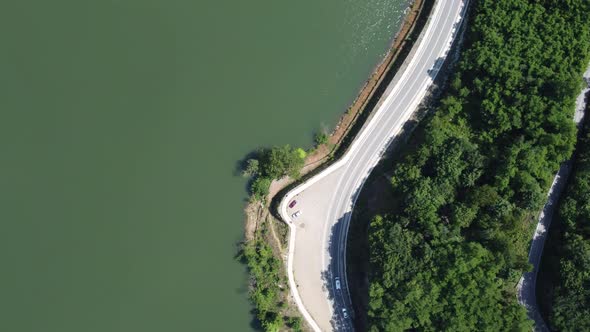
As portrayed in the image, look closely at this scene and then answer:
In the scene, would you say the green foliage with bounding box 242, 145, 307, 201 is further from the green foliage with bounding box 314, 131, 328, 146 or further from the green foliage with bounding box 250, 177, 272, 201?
the green foliage with bounding box 314, 131, 328, 146

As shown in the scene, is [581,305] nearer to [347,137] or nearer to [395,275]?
[395,275]

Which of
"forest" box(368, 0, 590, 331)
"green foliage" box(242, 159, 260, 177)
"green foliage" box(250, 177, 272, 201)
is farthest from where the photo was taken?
"green foliage" box(250, 177, 272, 201)

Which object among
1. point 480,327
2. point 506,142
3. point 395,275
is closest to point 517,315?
point 480,327

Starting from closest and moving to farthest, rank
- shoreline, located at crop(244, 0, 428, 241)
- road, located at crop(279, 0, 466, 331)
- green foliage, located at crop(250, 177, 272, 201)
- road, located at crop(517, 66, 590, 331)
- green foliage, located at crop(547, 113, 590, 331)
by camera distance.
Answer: green foliage, located at crop(547, 113, 590, 331), road, located at crop(517, 66, 590, 331), road, located at crop(279, 0, 466, 331), green foliage, located at crop(250, 177, 272, 201), shoreline, located at crop(244, 0, 428, 241)

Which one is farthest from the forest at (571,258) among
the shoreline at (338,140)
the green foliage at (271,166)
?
the green foliage at (271,166)

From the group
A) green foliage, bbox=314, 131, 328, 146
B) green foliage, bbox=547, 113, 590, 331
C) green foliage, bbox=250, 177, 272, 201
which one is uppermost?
green foliage, bbox=314, 131, 328, 146

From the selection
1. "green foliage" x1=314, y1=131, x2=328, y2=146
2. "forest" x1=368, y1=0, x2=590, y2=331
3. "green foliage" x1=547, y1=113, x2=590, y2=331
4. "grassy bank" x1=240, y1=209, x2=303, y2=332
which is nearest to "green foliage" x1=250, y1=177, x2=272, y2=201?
"grassy bank" x1=240, y1=209, x2=303, y2=332

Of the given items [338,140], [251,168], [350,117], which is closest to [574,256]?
[338,140]
